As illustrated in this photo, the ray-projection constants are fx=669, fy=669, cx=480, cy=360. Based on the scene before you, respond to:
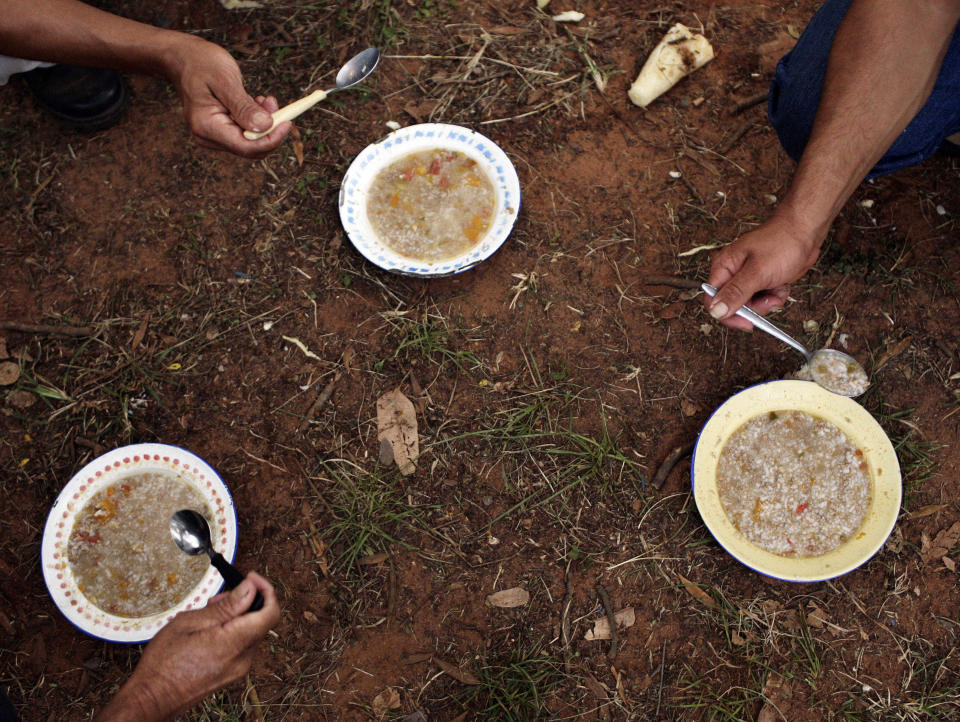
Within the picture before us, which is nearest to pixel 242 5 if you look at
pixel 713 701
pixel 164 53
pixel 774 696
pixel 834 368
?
pixel 164 53

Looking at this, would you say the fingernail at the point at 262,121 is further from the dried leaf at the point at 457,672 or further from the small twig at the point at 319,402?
the dried leaf at the point at 457,672

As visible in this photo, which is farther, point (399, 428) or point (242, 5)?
point (242, 5)

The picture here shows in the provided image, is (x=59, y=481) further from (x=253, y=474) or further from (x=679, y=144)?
(x=679, y=144)

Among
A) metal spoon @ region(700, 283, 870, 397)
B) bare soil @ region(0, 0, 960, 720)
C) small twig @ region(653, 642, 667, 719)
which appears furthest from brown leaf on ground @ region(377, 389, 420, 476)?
metal spoon @ region(700, 283, 870, 397)

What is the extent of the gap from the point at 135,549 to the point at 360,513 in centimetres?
78

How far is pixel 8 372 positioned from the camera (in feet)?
8.56

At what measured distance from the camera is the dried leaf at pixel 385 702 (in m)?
2.33

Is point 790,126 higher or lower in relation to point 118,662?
higher

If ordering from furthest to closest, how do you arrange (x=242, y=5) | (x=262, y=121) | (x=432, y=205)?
(x=242, y=5), (x=432, y=205), (x=262, y=121)

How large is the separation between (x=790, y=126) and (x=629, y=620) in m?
1.88

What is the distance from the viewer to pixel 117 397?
8.50ft

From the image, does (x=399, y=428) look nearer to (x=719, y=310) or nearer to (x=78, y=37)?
(x=719, y=310)

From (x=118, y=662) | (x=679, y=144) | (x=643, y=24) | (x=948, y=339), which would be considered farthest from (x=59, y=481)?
(x=948, y=339)

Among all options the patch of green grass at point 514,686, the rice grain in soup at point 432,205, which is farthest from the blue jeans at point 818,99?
the patch of green grass at point 514,686
